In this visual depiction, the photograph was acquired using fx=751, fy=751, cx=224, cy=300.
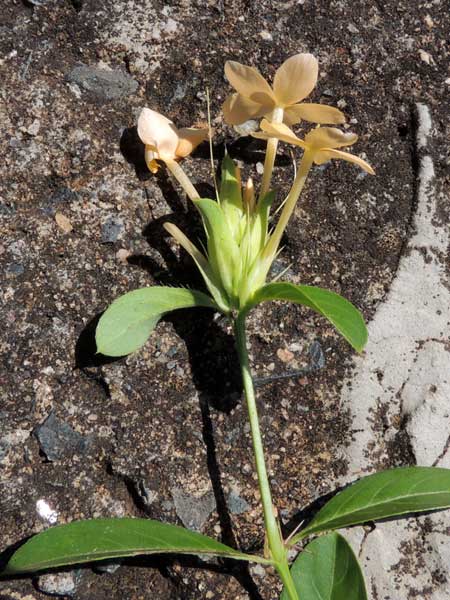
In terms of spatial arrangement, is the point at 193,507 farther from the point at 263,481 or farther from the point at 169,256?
the point at 169,256

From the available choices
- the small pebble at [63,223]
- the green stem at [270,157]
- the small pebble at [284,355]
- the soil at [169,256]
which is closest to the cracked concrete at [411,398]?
the soil at [169,256]

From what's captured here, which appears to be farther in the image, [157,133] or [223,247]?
[157,133]

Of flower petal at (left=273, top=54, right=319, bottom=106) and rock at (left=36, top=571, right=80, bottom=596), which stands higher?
flower petal at (left=273, top=54, right=319, bottom=106)

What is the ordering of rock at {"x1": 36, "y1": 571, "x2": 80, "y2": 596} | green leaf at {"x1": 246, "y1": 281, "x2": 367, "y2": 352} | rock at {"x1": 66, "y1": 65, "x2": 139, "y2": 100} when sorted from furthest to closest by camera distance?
rock at {"x1": 66, "y1": 65, "x2": 139, "y2": 100}
rock at {"x1": 36, "y1": 571, "x2": 80, "y2": 596}
green leaf at {"x1": 246, "y1": 281, "x2": 367, "y2": 352}

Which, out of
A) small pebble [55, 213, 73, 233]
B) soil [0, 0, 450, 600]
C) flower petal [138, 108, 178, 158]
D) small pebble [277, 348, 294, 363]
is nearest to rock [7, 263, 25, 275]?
soil [0, 0, 450, 600]

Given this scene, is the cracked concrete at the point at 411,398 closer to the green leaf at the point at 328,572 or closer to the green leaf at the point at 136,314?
the green leaf at the point at 328,572

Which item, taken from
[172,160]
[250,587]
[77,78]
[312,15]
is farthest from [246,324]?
[312,15]

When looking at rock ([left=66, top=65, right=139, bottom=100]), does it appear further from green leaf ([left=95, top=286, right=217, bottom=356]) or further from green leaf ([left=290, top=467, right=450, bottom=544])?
green leaf ([left=290, top=467, right=450, bottom=544])

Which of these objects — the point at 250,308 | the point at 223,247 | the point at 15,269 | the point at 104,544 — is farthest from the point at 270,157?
the point at 104,544
